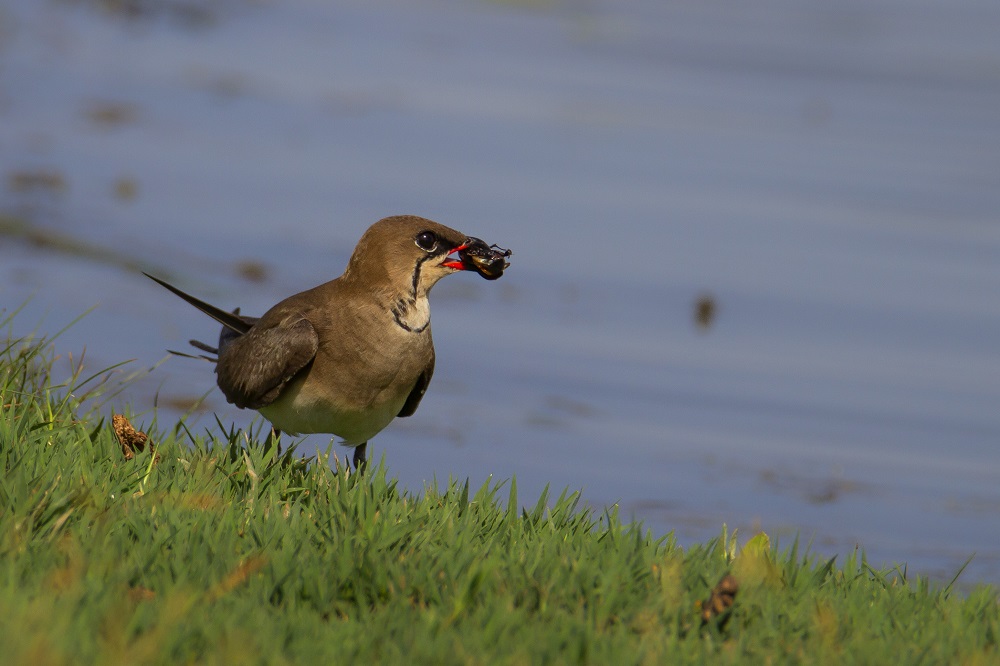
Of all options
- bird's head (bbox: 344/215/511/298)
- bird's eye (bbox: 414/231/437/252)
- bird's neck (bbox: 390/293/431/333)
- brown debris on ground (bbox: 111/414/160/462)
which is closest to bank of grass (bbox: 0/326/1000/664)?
brown debris on ground (bbox: 111/414/160/462)

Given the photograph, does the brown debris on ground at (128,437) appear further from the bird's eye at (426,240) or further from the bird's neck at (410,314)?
the bird's eye at (426,240)

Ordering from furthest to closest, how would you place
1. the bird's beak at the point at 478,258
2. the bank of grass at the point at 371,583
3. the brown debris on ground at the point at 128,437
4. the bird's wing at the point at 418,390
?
the bird's wing at the point at 418,390 → the bird's beak at the point at 478,258 → the brown debris on ground at the point at 128,437 → the bank of grass at the point at 371,583

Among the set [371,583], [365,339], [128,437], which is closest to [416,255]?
[365,339]

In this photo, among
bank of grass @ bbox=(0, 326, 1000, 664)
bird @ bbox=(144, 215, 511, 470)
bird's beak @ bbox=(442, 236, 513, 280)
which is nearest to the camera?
bank of grass @ bbox=(0, 326, 1000, 664)

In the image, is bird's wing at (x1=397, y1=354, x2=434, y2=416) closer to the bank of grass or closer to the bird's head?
the bird's head

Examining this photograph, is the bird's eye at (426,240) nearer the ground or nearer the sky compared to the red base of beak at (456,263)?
nearer the sky

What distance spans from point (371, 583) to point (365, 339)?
1762mm

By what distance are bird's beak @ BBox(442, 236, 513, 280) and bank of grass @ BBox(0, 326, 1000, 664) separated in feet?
3.54

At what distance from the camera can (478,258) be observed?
19.2ft

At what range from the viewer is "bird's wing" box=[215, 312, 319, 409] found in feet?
19.0

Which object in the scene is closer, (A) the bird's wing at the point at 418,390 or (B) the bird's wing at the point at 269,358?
(B) the bird's wing at the point at 269,358

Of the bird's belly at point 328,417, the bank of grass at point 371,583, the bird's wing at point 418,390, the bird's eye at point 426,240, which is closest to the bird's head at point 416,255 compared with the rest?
the bird's eye at point 426,240

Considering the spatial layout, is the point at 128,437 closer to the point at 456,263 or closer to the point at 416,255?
the point at 416,255

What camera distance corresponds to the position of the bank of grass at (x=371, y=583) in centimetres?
362
